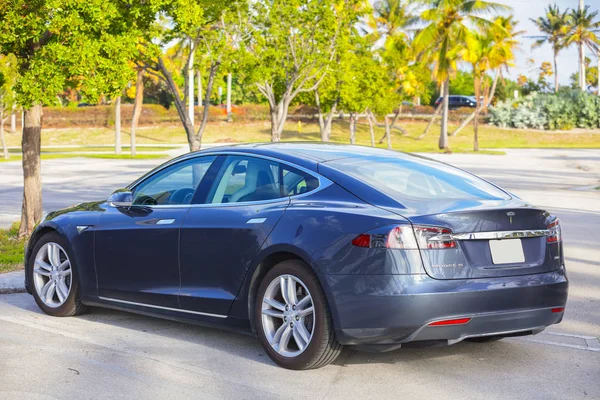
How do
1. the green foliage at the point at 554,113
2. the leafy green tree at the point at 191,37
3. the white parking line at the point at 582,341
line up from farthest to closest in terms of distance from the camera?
the green foliage at the point at 554,113 → the leafy green tree at the point at 191,37 → the white parking line at the point at 582,341

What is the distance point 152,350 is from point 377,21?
221ft

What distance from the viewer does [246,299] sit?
242 inches

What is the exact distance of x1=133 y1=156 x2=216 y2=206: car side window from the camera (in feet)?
22.3

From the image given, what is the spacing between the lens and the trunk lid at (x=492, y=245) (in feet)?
17.8

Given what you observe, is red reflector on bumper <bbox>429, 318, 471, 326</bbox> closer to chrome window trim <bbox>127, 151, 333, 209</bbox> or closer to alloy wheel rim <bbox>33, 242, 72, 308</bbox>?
chrome window trim <bbox>127, 151, 333, 209</bbox>

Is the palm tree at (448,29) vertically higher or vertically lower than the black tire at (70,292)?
higher

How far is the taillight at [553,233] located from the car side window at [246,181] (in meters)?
1.70

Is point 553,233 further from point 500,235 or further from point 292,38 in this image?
point 292,38

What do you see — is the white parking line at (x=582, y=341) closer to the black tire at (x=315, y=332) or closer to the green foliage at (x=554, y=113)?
the black tire at (x=315, y=332)

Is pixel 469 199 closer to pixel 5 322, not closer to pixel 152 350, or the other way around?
pixel 152 350

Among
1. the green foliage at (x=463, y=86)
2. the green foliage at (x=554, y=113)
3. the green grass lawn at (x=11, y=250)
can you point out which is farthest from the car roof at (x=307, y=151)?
the green foliage at (x=463, y=86)

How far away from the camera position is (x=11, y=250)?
11.7m

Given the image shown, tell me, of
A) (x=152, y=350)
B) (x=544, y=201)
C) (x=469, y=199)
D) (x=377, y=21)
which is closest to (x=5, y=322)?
(x=152, y=350)

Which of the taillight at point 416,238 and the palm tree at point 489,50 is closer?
the taillight at point 416,238
